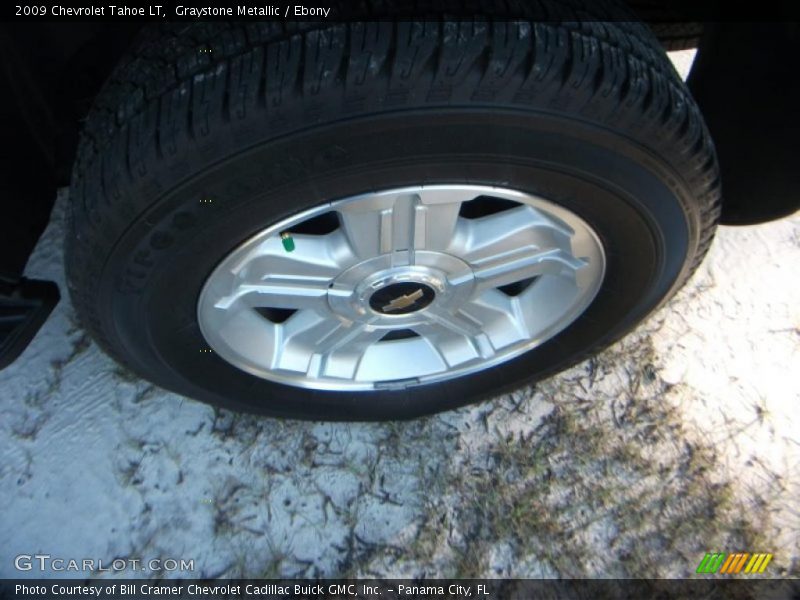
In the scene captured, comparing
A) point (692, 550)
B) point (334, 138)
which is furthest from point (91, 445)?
point (692, 550)

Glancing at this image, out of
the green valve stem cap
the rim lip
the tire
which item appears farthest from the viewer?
the green valve stem cap

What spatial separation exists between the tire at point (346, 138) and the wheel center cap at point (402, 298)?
1.14 ft

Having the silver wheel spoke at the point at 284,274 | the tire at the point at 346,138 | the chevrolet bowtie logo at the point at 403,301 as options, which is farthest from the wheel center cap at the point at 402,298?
the tire at the point at 346,138

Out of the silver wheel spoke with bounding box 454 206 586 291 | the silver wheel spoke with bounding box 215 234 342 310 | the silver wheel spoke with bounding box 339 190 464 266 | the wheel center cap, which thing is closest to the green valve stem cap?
the silver wheel spoke with bounding box 215 234 342 310

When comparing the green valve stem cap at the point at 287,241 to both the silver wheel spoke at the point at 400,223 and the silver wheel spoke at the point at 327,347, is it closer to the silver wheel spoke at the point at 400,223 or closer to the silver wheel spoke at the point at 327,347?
the silver wheel spoke at the point at 400,223

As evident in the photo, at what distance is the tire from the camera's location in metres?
1.10

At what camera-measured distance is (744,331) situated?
6.71 ft

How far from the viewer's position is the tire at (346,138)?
3.60 ft

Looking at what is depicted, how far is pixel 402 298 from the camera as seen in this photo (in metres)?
1.59

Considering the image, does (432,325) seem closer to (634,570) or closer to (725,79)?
(634,570)

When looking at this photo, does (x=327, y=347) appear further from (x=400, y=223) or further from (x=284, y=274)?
(x=400, y=223)

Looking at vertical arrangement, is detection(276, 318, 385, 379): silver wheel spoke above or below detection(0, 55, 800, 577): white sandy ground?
above

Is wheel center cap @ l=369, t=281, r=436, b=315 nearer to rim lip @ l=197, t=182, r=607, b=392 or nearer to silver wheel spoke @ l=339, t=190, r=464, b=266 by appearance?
silver wheel spoke @ l=339, t=190, r=464, b=266

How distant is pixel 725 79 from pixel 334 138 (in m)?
1.04
